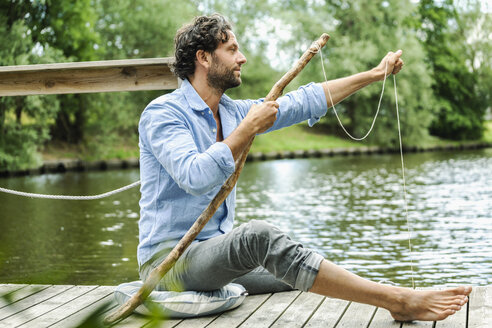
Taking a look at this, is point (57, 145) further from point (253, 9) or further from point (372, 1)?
point (372, 1)

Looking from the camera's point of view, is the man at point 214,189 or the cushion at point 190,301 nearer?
the man at point 214,189

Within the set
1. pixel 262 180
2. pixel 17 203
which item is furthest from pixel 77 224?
pixel 262 180

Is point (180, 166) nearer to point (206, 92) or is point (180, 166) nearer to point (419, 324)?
point (206, 92)

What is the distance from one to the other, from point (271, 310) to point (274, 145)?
27.0 meters

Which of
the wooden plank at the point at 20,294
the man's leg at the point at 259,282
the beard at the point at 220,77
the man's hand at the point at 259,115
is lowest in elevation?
the man's leg at the point at 259,282

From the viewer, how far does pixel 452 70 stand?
36.7 meters

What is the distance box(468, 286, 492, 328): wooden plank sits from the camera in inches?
110

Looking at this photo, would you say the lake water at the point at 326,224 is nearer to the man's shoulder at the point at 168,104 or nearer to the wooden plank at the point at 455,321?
the man's shoulder at the point at 168,104

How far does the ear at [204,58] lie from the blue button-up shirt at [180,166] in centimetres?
11

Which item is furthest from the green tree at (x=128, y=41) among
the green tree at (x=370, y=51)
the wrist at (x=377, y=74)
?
the wrist at (x=377, y=74)

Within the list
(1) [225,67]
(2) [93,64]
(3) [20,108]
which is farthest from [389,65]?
(3) [20,108]

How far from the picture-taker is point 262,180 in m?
17.8

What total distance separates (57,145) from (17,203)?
43.2 ft

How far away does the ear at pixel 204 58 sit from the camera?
2990 mm
